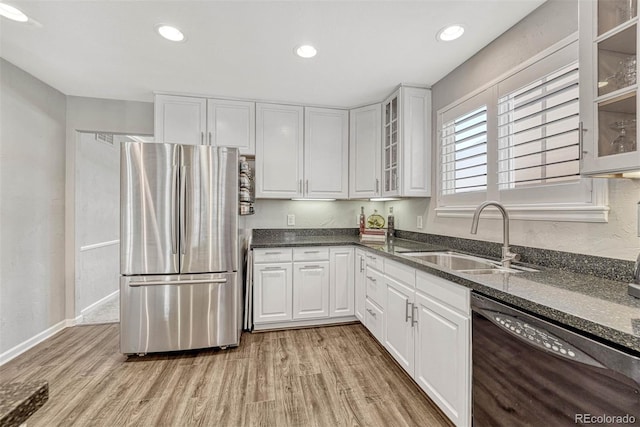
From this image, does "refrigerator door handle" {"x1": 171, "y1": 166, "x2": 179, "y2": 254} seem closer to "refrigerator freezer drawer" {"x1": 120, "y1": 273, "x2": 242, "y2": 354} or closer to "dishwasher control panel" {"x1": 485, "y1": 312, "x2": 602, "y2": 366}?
"refrigerator freezer drawer" {"x1": 120, "y1": 273, "x2": 242, "y2": 354}

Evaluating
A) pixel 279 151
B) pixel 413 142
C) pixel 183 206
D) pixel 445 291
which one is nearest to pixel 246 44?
pixel 279 151

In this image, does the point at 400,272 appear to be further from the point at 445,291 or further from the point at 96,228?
the point at 96,228

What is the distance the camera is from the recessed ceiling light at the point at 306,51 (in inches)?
83.2

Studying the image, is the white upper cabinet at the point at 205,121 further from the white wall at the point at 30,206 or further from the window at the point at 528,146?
the window at the point at 528,146

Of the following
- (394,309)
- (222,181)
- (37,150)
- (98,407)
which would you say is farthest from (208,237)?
(37,150)

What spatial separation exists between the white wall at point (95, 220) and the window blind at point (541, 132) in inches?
162

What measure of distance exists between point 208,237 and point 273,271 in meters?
0.75

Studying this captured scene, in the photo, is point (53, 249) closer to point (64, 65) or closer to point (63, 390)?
point (63, 390)

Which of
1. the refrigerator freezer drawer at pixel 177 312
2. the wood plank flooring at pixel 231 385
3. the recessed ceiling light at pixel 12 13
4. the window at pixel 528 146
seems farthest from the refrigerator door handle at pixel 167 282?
the window at pixel 528 146

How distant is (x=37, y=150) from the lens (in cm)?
266

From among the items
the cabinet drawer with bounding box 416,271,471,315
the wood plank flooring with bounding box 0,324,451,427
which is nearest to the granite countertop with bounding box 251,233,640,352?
the cabinet drawer with bounding box 416,271,471,315

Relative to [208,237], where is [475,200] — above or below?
above

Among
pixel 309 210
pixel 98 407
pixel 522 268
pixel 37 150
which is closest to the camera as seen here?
pixel 522 268

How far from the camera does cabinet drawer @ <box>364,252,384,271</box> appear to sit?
94.4 inches
